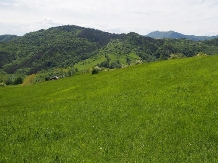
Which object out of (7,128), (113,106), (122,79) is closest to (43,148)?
(7,128)

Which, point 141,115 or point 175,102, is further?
point 175,102

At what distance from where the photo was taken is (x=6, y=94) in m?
60.2

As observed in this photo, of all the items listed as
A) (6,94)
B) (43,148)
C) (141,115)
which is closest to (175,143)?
(141,115)

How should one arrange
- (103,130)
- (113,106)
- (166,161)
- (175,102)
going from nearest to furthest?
(166,161), (103,130), (175,102), (113,106)

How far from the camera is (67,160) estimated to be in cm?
1639

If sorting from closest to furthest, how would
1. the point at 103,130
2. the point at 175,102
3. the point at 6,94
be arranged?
the point at 103,130
the point at 175,102
the point at 6,94

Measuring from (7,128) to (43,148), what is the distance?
7.51 m

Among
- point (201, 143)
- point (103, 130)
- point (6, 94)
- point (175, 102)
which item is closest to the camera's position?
point (201, 143)

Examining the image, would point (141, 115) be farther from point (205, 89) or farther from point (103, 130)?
point (205, 89)

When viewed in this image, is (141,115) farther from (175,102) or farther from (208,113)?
(208,113)

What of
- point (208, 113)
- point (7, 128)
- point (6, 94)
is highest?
point (208, 113)

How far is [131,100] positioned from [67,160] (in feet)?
47.1

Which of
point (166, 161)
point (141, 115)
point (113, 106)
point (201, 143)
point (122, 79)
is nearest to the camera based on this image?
point (166, 161)

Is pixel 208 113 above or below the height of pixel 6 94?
above
